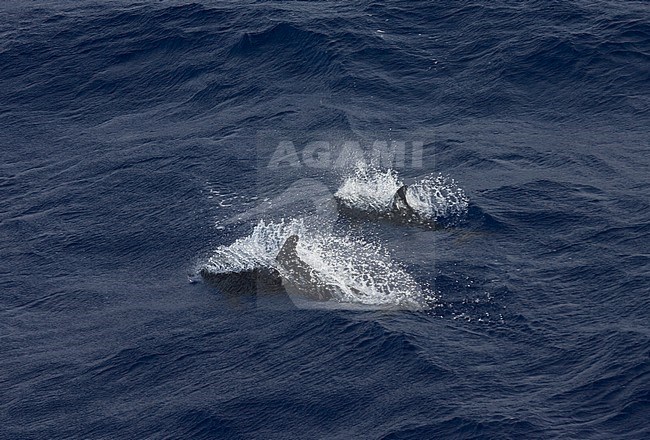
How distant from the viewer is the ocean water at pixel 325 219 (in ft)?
110

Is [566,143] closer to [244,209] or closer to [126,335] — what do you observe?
[244,209]

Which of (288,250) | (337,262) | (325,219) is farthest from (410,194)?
(288,250)

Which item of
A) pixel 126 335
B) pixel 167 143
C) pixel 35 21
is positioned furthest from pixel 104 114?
pixel 126 335

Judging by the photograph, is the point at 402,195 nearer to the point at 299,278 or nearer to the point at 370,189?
the point at 370,189

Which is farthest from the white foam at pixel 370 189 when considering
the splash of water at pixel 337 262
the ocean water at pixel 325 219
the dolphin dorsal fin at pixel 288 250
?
the dolphin dorsal fin at pixel 288 250

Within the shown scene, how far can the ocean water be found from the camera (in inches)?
1316

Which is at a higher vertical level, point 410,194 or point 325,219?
point 410,194

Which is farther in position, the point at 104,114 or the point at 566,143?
the point at 104,114

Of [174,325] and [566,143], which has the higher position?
[566,143]

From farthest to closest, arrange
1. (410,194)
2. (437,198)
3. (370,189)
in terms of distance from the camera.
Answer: (370,189) → (410,194) → (437,198)

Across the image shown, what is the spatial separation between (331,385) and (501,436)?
19.4ft

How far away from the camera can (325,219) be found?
43.2m

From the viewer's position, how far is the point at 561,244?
40.1 metres

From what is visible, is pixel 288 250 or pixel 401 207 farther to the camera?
pixel 401 207
